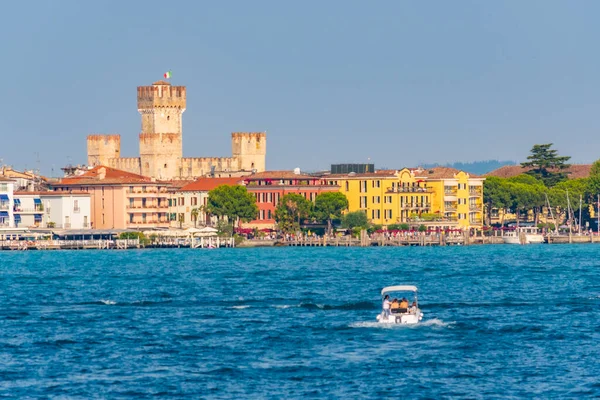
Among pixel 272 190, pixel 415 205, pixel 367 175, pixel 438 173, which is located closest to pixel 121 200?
pixel 272 190

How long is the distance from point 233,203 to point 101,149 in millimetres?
34475

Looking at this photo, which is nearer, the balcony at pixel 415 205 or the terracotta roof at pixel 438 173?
the balcony at pixel 415 205

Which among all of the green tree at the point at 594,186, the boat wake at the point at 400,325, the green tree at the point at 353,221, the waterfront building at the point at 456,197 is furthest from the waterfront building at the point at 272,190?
the boat wake at the point at 400,325

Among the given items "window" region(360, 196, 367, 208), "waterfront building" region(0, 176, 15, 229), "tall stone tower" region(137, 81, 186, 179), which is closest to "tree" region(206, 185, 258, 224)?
"window" region(360, 196, 367, 208)

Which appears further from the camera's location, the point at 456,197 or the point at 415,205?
the point at 456,197

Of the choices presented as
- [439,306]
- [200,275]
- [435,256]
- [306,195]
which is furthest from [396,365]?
[306,195]

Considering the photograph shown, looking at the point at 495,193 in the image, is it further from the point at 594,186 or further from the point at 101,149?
the point at 101,149

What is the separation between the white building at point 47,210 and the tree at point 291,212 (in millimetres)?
18638

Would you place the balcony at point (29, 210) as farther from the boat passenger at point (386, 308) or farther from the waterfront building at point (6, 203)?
the boat passenger at point (386, 308)

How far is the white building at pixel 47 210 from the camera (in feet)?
472

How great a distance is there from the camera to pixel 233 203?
14525cm

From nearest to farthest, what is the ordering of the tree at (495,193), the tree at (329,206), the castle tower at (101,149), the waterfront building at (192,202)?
the tree at (329,206)
the waterfront building at (192,202)
the tree at (495,193)
the castle tower at (101,149)

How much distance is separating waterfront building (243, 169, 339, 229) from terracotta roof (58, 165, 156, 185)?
10231 mm

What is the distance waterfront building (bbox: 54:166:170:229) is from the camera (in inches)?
5723
